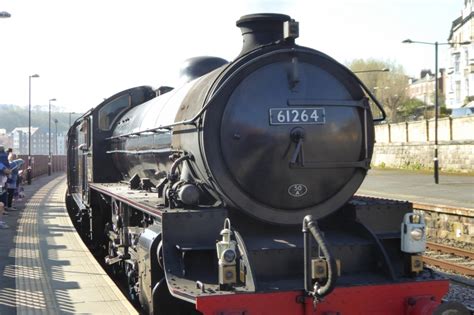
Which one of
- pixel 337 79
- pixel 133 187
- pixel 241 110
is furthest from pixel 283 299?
pixel 133 187

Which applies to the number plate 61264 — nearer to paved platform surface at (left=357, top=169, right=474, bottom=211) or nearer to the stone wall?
paved platform surface at (left=357, top=169, right=474, bottom=211)

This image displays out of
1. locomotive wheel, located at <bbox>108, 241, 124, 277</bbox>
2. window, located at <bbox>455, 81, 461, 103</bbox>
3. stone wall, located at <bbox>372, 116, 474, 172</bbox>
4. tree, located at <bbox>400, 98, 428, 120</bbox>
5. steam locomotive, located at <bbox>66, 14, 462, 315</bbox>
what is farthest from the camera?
tree, located at <bbox>400, 98, 428, 120</bbox>

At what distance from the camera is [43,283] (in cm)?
768

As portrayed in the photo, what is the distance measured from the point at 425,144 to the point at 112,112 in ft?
102

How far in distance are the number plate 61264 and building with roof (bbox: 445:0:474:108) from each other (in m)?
56.6

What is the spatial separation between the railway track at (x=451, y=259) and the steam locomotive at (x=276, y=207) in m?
4.92

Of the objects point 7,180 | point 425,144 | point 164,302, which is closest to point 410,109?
point 425,144

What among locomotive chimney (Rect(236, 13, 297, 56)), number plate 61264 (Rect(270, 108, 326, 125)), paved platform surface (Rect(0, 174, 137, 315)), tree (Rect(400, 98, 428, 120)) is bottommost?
paved platform surface (Rect(0, 174, 137, 315))

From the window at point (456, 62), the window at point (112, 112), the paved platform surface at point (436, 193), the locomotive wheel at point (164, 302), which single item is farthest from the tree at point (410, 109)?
the locomotive wheel at point (164, 302)

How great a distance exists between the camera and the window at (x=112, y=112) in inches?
423

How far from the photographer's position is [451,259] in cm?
1111

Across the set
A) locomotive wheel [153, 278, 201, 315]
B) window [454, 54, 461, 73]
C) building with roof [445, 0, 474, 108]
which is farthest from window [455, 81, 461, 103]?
locomotive wheel [153, 278, 201, 315]

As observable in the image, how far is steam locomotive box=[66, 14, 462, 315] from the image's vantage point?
4.63m

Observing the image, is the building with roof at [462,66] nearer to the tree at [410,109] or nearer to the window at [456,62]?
the window at [456,62]
